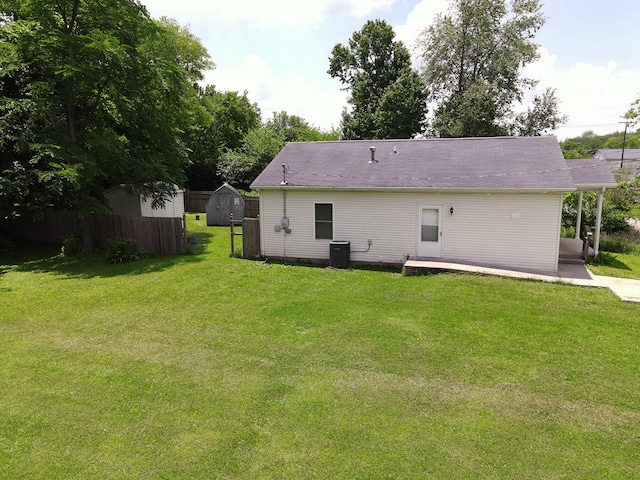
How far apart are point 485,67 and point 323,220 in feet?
74.9

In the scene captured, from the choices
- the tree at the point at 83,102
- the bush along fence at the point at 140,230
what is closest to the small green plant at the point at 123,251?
the bush along fence at the point at 140,230

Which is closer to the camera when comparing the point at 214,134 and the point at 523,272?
the point at 523,272

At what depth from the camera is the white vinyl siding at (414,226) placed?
36.4 feet

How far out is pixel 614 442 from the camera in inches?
157

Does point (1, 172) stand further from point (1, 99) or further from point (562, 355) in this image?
point (562, 355)

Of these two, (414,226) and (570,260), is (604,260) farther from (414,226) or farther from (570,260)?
(414,226)

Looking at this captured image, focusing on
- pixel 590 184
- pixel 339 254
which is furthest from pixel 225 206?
pixel 590 184

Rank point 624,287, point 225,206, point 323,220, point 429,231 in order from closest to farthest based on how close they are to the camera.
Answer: point 624,287 < point 429,231 < point 323,220 < point 225,206

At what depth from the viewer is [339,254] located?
40.8ft

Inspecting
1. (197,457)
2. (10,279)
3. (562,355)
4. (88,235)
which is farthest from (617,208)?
(10,279)

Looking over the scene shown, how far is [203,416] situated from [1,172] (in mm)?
13526

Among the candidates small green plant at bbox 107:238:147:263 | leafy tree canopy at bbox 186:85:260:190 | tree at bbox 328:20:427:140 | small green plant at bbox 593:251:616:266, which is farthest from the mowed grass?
leafy tree canopy at bbox 186:85:260:190

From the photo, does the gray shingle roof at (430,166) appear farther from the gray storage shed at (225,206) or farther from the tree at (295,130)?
the tree at (295,130)

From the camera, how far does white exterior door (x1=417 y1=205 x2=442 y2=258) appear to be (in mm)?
12008
